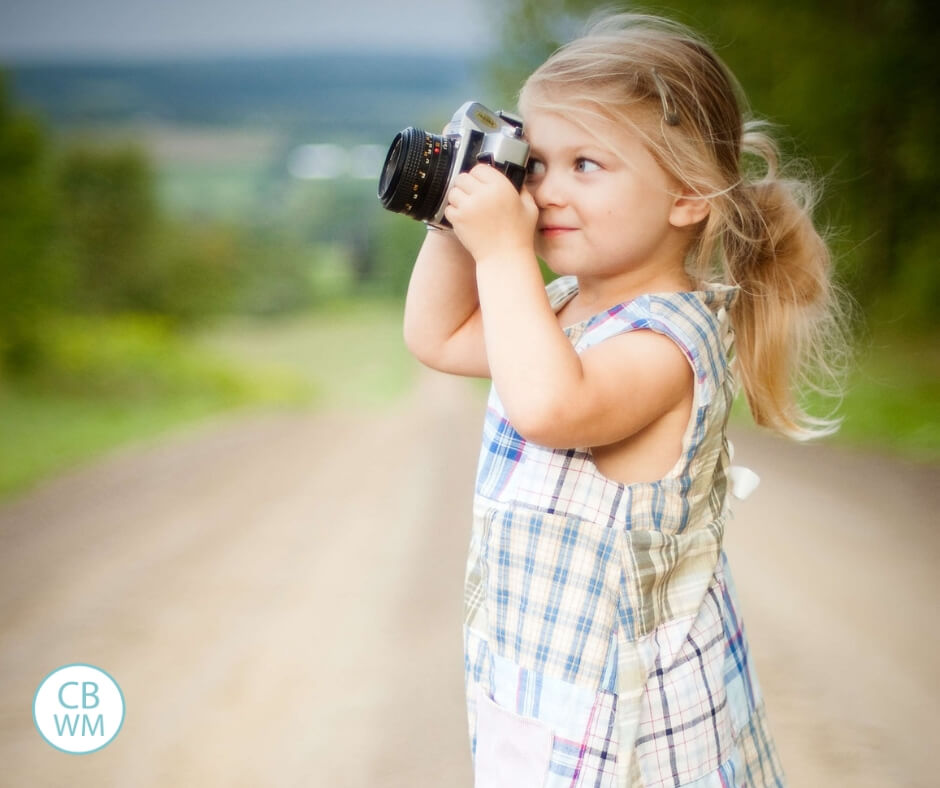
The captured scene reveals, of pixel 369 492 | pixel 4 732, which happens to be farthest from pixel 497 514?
pixel 369 492

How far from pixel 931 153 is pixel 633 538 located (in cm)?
243

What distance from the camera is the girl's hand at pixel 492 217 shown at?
59 centimetres

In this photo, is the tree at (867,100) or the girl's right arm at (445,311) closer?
the girl's right arm at (445,311)

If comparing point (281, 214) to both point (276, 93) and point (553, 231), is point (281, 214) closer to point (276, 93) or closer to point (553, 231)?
point (276, 93)

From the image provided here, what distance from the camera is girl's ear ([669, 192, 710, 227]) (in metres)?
0.66

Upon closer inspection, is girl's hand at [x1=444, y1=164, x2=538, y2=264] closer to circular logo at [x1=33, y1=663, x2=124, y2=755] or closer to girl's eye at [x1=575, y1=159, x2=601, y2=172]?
girl's eye at [x1=575, y1=159, x2=601, y2=172]

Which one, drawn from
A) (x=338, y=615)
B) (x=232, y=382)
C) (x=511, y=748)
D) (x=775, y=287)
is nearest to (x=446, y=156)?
(x=775, y=287)

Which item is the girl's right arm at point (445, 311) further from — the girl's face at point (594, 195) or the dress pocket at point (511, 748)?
the dress pocket at point (511, 748)

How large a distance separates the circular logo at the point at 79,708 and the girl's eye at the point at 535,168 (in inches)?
32.3

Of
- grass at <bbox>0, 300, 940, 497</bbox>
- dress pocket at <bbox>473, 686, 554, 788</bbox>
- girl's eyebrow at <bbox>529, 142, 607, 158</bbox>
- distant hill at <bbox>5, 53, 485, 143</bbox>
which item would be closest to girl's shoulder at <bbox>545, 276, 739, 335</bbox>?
girl's eyebrow at <bbox>529, 142, 607, 158</bbox>

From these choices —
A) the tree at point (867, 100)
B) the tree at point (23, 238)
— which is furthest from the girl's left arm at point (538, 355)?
the tree at point (23, 238)

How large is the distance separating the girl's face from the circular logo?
2.64 ft

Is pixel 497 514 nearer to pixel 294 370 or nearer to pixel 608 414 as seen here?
pixel 608 414

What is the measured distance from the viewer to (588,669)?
61cm
